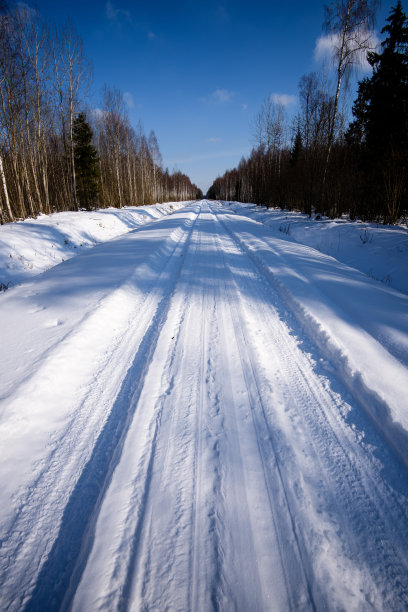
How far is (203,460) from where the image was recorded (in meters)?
1.66

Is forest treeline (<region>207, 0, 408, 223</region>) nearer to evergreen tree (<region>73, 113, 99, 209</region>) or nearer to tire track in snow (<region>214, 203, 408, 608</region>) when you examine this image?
tire track in snow (<region>214, 203, 408, 608</region>)

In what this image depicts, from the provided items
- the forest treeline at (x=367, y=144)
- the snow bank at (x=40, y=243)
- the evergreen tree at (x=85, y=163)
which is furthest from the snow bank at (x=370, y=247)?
the evergreen tree at (x=85, y=163)

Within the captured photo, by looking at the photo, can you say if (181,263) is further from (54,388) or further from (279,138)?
(279,138)

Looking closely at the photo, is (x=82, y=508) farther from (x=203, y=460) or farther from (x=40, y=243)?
(x=40, y=243)

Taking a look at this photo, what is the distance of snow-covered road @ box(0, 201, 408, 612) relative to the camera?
Answer: 3.78 ft

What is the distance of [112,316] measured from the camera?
11.7 feet

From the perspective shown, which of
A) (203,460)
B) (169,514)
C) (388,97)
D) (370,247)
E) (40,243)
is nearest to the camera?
(169,514)

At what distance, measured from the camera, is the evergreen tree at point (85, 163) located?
66.8 ft

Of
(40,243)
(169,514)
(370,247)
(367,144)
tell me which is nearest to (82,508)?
(169,514)

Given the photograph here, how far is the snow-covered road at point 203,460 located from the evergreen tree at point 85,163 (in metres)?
22.7

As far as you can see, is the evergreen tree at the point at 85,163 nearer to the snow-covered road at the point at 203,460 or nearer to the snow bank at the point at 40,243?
the snow bank at the point at 40,243

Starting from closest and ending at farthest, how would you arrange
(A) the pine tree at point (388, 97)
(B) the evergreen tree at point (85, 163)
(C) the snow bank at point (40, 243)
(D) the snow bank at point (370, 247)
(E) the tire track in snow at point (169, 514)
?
(E) the tire track in snow at point (169, 514) < (D) the snow bank at point (370, 247) < (C) the snow bank at point (40, 243) < (A) the pine tree at point (388, 97) < (B) the evergreen tree at point (85, 163)

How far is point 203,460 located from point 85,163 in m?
26.0

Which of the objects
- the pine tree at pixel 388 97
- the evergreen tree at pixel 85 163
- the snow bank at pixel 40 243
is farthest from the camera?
the evergreen tree at pixel 85 163
